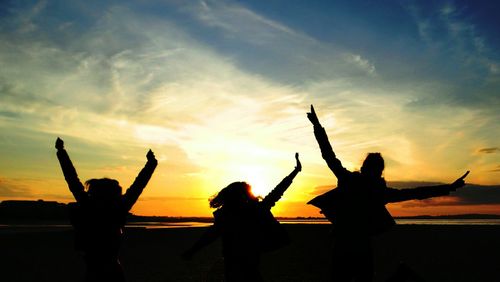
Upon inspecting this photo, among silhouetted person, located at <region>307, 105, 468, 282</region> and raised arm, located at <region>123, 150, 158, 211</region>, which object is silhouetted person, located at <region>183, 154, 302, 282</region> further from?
raised arm, located at <region>123, 150, 158, 211</region>

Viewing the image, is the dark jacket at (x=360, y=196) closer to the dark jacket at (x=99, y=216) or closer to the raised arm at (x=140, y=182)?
the raised arm at (x=140, y=182)

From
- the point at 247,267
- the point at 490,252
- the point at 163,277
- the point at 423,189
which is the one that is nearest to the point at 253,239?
the point at 247,267

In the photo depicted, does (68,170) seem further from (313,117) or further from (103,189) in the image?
(313,117)

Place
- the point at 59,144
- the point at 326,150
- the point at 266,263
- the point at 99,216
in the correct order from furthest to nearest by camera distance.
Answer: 1. the point at 266,263
2. the point at 326,150
3. the point at 99,216
4. the point at 59,144

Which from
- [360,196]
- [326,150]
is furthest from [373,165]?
[326,150]

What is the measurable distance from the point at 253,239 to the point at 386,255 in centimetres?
1643

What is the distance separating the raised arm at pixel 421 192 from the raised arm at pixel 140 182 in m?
3.03

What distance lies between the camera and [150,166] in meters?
5.09

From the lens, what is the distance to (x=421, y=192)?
6047mm

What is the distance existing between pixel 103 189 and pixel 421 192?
12.8 ft

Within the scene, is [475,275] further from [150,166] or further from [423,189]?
[150,166]

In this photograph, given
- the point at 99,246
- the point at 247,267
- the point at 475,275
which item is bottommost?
the point at 475,275

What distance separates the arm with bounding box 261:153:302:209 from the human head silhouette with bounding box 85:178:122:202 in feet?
5.92

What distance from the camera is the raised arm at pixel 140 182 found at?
5.09 meters
